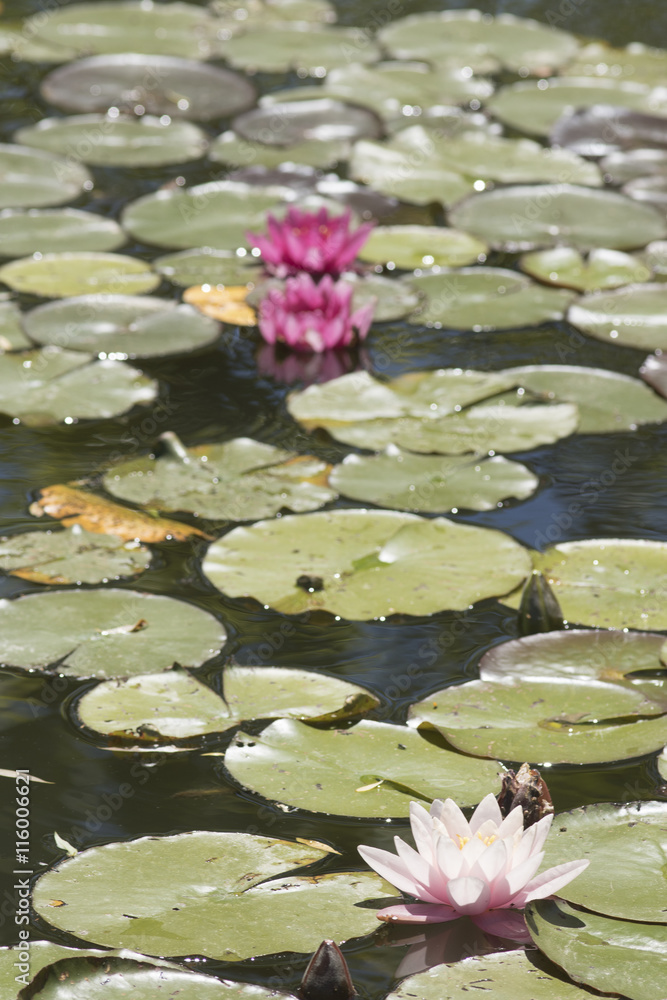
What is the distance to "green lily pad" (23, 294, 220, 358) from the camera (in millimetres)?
3115

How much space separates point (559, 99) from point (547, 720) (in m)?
3.77

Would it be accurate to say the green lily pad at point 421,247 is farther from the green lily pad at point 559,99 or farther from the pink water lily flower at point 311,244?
the green lily pad at point 559,99

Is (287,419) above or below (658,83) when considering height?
below

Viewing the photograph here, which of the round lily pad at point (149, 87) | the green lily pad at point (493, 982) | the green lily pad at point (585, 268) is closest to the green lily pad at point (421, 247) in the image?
the green lily pad at point (585, 268)

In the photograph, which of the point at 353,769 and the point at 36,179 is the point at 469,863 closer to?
the point at 353,769

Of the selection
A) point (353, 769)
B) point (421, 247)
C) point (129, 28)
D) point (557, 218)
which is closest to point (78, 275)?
point (421, 247)

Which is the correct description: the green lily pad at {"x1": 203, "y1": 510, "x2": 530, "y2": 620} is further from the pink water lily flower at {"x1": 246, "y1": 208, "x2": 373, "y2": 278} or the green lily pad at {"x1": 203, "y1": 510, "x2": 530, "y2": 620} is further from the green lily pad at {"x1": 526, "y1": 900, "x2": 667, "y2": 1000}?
the pink water lily flower at {"x1": 246, "y1": 208, "x2": 373, "y2": 278}

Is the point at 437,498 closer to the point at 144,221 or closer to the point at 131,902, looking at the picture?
the point at 131,902

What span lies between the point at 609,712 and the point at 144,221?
2.62 meters

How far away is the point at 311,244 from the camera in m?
3.41

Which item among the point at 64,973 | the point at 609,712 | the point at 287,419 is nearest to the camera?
the point at 64,973

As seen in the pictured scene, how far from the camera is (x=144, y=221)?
12.6 feet

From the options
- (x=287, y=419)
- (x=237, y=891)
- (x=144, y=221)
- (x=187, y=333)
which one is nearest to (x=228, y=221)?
(x=144, y=221)

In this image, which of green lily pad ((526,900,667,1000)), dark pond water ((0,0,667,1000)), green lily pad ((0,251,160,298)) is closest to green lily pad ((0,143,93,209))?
dark pond water ((0,0,667,1000))
